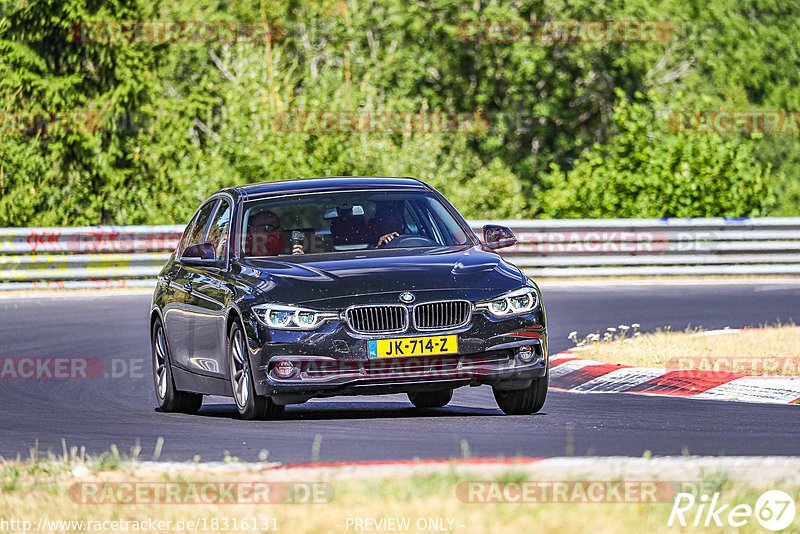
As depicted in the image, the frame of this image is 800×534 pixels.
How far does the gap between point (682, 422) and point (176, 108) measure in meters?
24.7

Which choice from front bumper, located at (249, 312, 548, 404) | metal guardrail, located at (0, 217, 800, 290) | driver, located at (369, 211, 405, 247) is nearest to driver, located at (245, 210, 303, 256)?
driver, located at (369, 211, 405, 247)

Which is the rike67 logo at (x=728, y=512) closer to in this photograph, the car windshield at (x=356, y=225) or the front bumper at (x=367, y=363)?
the front bumper at (x=367, y=363)

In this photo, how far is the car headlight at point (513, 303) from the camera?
976cm

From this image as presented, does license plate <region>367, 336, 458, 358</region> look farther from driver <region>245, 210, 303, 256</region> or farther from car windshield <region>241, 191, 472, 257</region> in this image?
driver <region>245, 210, 303, 256</region>

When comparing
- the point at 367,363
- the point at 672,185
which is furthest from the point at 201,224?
the point at 672,185

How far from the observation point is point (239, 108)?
107ft

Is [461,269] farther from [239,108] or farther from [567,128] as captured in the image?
[567,128]

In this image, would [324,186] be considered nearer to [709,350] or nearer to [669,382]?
[669,382]

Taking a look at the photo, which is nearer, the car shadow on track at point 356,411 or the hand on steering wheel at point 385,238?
the car shadow on track at point 356,411

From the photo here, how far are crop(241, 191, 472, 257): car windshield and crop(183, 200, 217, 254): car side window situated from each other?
93 centimetres

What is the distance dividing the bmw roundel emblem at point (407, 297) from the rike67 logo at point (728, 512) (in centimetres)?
359

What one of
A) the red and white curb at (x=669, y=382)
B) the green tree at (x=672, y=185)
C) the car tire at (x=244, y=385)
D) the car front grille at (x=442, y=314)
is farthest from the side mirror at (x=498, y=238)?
the green tree at (x=672, y=185)

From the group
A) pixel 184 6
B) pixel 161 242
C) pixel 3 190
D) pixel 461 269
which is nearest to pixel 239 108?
pixel 3 190

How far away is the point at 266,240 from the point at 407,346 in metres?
1.75
